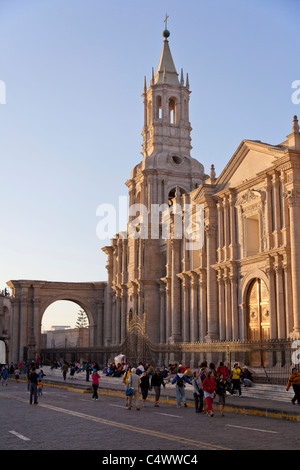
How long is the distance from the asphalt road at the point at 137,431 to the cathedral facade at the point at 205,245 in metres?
11.3

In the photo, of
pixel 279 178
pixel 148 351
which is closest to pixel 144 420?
pixel 279 178

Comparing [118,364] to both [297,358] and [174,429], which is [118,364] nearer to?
[297,358]

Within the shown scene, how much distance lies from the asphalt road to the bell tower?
33.5 m

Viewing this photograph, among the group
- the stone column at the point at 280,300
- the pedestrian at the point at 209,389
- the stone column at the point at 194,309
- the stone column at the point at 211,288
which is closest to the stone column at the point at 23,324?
the stone column at the point at 194,309

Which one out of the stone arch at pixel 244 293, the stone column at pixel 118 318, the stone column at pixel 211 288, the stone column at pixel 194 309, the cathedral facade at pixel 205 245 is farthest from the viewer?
the stone column at pixel 118 318

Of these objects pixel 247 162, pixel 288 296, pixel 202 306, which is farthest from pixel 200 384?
pixel 202 306

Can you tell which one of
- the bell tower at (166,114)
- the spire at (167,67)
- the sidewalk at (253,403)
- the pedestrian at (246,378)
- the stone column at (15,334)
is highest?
the spire at (167,67)

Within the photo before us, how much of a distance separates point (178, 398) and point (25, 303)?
135ft

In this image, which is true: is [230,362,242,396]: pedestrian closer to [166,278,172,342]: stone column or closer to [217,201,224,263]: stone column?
[217,201,224,263]: stone column

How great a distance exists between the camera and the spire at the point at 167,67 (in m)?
52.6

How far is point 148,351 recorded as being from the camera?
38.2 m

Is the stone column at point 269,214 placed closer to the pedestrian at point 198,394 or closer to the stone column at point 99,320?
the pedestrian at point 198,394

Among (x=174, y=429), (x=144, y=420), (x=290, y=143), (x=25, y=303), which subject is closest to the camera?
(x=174, y=429)

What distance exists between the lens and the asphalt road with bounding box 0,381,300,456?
1168cm
